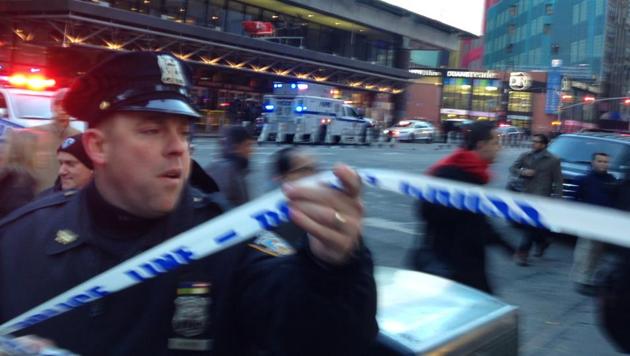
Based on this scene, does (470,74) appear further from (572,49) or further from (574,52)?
(572,49)

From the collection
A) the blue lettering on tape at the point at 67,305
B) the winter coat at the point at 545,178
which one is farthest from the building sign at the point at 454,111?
the blue lettering on tape at the point at 67,305

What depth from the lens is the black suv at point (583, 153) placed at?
11367mm

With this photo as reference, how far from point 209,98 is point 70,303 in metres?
37.6

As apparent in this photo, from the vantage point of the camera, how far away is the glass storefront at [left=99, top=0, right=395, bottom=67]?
117 feet

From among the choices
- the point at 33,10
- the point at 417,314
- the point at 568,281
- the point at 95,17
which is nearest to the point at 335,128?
the point at 95,17

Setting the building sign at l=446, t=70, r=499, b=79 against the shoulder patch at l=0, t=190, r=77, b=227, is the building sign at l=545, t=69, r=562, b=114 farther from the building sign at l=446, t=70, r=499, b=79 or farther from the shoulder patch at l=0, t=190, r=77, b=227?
the shoulder patch at l=0, t=190, r=77, b=227

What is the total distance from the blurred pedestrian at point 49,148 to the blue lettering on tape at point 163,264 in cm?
259

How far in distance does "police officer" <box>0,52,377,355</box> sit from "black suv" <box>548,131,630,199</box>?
1029 centimetres

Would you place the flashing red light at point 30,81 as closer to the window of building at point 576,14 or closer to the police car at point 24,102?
the police car at point 24,102

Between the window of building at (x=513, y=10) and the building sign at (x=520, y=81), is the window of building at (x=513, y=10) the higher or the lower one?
the higher one

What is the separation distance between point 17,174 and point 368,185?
2.99m

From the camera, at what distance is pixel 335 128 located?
3294cm

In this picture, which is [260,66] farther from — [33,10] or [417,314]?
[417,314]

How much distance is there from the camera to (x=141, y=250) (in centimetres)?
179
